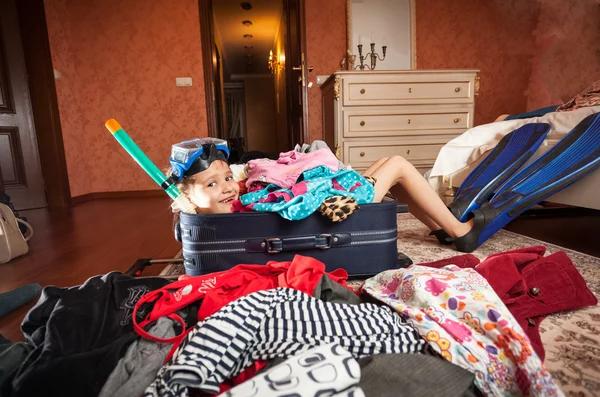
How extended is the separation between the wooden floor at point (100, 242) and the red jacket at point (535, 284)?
0.66 metres

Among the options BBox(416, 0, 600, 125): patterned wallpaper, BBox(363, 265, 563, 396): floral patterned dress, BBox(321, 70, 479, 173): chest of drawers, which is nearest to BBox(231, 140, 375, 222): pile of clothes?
BBox(363, 265, 563, 396): floral patterned dress

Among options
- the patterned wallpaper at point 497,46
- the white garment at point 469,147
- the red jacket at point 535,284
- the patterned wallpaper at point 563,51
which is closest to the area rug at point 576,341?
the red jacket at point 535,284

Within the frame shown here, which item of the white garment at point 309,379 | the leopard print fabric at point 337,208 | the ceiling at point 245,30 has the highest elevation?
the ceiling at point 245,30

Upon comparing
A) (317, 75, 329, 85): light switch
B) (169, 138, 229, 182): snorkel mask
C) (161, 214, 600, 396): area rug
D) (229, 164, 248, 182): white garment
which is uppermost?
(317, 75, 329, 85): light switch

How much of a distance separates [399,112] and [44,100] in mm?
3108

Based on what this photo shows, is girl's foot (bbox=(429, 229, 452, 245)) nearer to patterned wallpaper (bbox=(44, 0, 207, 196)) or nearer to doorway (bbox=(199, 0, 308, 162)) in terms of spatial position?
doorway (bbox=(199, 0, 308, 162))

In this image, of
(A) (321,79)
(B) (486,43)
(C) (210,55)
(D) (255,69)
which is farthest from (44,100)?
(D) (255,69)

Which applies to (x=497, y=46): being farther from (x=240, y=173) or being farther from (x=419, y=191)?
(x=240, y=173)

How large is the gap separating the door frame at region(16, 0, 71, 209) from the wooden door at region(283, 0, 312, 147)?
2245 mm

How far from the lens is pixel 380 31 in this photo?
10.9 ft

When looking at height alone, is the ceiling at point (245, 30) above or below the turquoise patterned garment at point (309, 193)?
above

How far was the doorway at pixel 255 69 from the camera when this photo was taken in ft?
11.1

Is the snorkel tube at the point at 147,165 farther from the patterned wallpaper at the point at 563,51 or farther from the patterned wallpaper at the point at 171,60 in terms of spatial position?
the patterned wallpaper at the point at 563,51

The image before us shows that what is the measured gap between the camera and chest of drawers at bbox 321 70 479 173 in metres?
2.61
